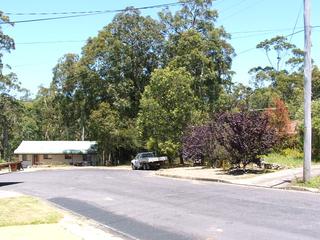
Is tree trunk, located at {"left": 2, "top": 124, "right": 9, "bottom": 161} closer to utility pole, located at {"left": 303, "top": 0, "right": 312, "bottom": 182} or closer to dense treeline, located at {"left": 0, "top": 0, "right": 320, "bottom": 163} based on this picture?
dense treeline, located at {"left": 0, "top": 0, "right": 320, "bottom": 163}

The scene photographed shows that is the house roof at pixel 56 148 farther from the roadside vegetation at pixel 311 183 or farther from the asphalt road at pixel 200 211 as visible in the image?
the roadside vegetation at pixel 311 183

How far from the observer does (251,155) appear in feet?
99.6

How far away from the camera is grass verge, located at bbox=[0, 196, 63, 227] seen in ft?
46.2

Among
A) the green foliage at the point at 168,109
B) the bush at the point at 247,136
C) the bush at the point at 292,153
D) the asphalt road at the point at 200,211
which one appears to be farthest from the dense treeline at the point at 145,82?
the asphalt road at the point at 200,211

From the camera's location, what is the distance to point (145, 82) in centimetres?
7194

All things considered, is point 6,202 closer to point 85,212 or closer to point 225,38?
point 85,212

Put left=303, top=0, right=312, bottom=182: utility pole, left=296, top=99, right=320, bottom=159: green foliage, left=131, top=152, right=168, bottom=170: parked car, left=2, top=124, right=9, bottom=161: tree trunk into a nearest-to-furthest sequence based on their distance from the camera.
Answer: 1. left=303, top=0, right=312, bottom=182: utility pole
2. left=296, top=99, right=320, bottom=159: green foliage
3. left=131, top=152, right=168, bottom=170: parked car
4. left=2, top=124, right=9, bottom=161: tree trunk

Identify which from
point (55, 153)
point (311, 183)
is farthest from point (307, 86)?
point (55, 153)

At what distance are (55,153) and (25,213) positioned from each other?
7230 cm

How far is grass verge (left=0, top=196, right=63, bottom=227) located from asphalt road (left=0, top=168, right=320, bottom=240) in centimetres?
106

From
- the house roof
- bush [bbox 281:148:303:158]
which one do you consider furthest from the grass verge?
the house roof

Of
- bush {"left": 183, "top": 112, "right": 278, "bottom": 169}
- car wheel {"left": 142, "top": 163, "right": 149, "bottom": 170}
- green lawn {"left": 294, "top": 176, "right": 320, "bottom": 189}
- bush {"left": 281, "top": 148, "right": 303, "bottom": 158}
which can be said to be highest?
bush {"left": 183, "top": 112, "right": 278, "bottom": 169}

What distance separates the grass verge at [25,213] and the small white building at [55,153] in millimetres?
67530

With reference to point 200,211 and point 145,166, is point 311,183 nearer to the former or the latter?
point 200,211
